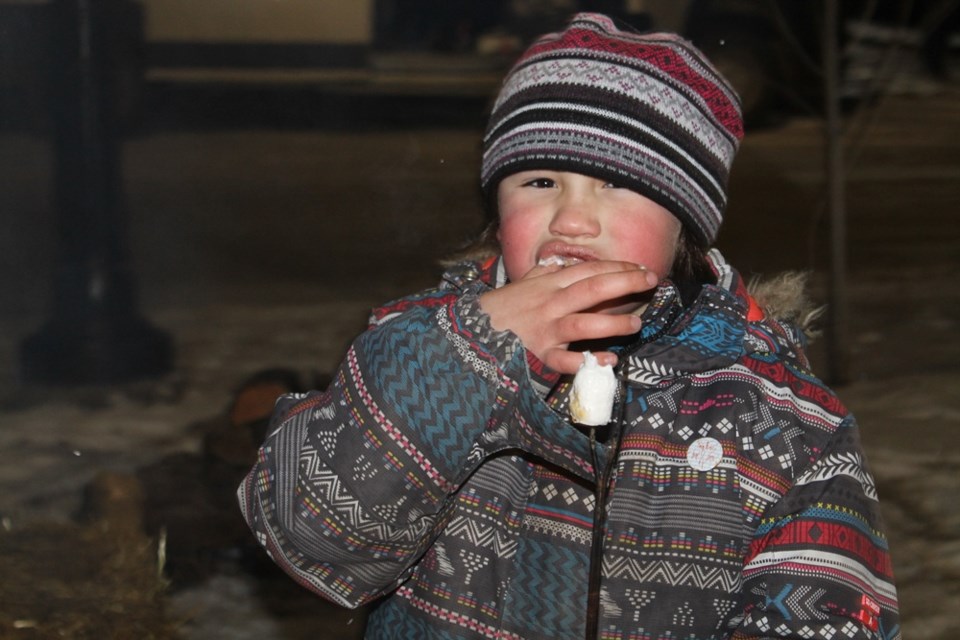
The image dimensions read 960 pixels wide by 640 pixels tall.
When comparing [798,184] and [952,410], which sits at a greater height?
[798,184]

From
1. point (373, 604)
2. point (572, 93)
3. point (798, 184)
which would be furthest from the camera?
point (798, 184)

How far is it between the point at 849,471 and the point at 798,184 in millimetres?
3057

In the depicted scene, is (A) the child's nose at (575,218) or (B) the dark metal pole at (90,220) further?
(B) the dark metal pole at (90,220)

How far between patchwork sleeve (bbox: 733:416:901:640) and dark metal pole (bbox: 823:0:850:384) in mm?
2951

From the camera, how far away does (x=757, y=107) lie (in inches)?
163

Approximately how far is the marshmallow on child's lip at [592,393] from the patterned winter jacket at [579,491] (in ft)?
0.09

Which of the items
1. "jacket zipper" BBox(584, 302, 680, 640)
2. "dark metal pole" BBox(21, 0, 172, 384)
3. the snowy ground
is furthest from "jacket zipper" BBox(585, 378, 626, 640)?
"dark metal pole" BBox(21, 0, 172, 384)

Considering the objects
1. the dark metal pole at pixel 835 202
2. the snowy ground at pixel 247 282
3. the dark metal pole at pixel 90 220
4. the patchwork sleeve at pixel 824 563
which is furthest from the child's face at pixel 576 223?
the dark metal pole at pixel 835 202

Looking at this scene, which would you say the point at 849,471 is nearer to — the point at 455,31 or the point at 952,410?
the point at 455,31

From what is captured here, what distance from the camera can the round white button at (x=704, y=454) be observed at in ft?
4.98

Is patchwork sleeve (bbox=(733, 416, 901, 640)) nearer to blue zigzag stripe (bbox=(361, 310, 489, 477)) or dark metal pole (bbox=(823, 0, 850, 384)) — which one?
blue zigzag stripe (bbox=(361, 310, 489, 477))

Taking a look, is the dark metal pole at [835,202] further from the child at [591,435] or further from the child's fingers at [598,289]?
the child's fingers at [598,289]

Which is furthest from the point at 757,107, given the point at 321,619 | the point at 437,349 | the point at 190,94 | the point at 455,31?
the point at 437,349

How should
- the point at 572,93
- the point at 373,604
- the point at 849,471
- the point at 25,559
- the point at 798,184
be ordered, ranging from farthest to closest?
the point at 798,184 → the point at 25,559 → the point at 373,604 → the point at 572,93 → the point at 849,471
